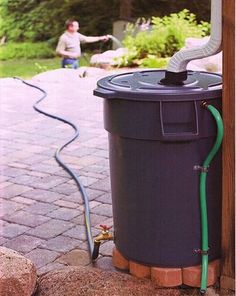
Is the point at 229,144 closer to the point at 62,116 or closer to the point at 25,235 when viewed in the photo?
the point at 25,235

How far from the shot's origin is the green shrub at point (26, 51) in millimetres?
15453

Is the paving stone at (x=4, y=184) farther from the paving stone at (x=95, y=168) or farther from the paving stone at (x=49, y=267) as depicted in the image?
the paving stone at (x=49, y=267)

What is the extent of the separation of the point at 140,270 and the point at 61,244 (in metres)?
0.67

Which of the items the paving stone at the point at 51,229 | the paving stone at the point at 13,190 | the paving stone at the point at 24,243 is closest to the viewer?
the paving stone at the point at 24,243

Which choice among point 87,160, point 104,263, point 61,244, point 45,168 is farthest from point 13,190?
point 104,263

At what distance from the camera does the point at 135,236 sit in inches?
113

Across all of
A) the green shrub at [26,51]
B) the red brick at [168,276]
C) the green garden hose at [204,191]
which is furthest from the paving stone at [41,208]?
the green shrub at [26,51]

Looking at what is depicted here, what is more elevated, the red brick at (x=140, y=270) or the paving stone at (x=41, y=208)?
the red brick at (x=140, y=270)

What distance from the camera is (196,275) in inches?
112

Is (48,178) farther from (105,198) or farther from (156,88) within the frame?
(156,88)

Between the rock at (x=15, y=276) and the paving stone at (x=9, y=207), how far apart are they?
44.7 inches

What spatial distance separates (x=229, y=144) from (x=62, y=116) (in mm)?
4326

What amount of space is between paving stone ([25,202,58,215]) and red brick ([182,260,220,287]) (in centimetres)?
136

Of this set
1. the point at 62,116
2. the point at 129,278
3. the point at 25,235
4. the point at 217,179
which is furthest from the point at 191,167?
the point at 62,116
